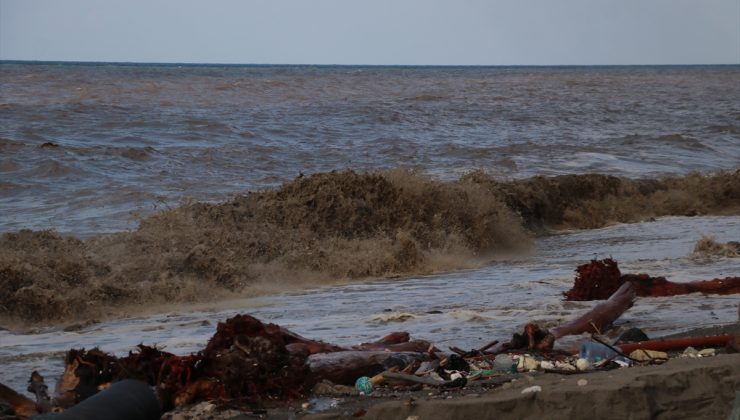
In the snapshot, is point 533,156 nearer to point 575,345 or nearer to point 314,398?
point 575,345

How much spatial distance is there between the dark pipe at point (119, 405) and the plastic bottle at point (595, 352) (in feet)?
6.62

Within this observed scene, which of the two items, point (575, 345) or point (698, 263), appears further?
point (698, 263)

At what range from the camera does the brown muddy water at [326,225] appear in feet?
21.5

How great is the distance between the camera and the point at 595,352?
4.41m

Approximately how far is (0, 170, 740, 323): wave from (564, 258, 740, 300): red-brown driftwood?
2.97 meters

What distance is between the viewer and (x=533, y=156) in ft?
62.0

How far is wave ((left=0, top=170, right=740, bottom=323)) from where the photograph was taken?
7.84 meters

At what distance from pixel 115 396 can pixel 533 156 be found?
16.0m

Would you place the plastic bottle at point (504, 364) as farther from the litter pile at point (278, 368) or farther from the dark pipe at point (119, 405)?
the dark pipe at point (119, 405)

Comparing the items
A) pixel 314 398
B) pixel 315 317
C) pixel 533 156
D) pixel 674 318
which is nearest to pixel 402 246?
pixel 315 317

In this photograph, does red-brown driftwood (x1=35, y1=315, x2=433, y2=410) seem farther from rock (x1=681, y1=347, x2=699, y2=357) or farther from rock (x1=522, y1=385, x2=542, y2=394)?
rock (x1=681, y1=347, x2=699, y2=357)

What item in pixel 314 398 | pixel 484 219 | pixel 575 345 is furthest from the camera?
pixel 484 219

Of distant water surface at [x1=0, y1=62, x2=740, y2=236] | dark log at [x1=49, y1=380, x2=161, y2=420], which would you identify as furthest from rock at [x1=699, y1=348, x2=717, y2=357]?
distant water surface at [x1=0, y1=62, x2=740, y2=236]

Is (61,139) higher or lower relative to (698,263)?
higher
